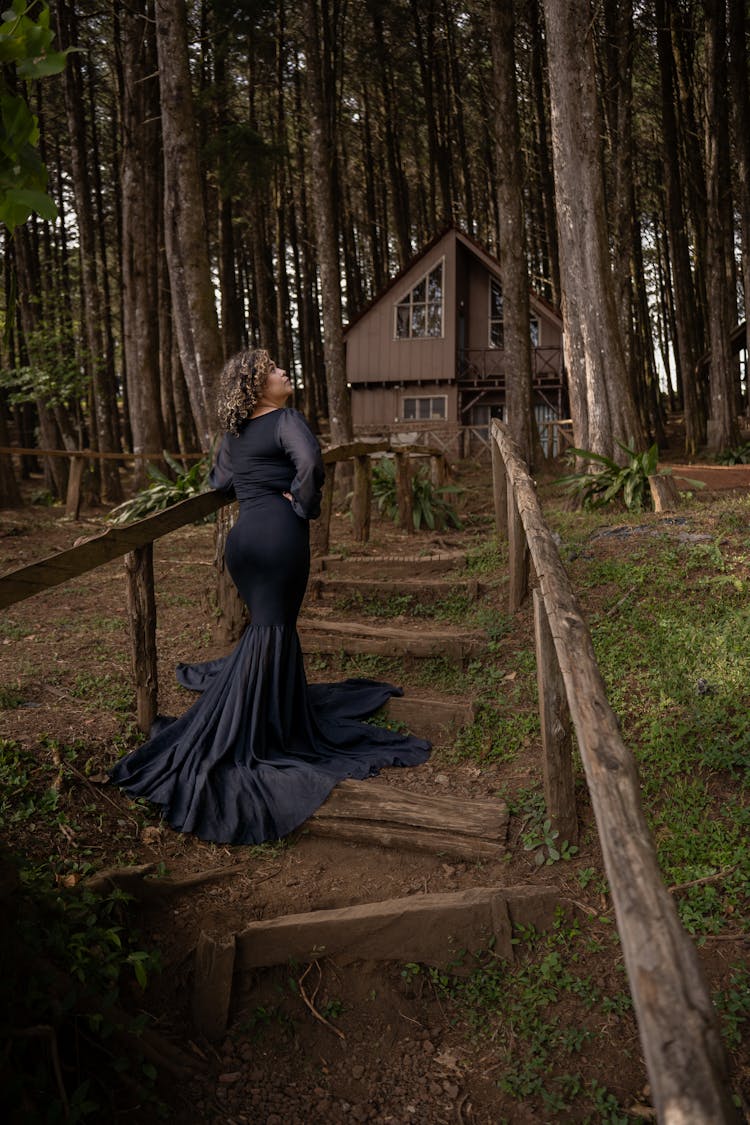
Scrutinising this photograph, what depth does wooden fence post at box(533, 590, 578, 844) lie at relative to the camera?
3.49m

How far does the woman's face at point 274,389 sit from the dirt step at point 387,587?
2.39 meters

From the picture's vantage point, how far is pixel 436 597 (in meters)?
6.66

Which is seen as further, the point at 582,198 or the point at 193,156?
the point at 582,198

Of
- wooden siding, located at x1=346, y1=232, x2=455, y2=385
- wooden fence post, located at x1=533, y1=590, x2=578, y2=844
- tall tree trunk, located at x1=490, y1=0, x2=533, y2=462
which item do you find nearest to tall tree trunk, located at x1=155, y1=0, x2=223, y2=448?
wooden fence post, located at x1=533, y1=590, x2=578, y2=844

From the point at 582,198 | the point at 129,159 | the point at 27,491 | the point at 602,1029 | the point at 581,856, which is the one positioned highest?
the point at 129,159

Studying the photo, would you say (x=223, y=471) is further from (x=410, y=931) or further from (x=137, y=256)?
(x=137, y=256)

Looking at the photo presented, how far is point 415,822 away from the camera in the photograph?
3.72m

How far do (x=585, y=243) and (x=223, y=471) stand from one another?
617 cm

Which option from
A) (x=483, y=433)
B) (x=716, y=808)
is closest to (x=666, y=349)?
(x=483, y=433)

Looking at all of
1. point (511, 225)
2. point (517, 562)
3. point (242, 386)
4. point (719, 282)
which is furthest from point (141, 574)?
point (719, 282)

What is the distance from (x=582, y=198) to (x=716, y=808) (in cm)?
763

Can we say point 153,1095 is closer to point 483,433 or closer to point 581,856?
point 581,856

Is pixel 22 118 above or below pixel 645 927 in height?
above

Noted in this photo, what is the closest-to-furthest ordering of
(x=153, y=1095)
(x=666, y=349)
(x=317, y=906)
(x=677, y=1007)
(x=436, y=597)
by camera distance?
(x=677, y=1007), (x=153, y=1095), (x=317, y=906), (x=436, y=597), (x=666, y=349)
